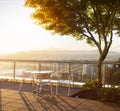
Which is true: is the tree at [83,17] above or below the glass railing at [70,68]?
above

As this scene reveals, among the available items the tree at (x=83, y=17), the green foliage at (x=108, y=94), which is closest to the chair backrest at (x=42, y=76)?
the green foliage at (x=108, y=94)

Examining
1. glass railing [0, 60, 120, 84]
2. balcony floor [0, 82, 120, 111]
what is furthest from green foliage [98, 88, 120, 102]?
glass railing [0, 60, 120, 84]

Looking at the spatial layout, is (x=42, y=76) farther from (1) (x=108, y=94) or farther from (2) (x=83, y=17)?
(2) (x=83, y=17)

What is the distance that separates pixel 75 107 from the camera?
6.03 m

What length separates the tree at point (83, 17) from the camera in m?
7.54

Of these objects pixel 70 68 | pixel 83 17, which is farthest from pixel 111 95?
pixel 70 68

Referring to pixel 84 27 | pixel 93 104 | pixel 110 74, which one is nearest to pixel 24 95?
pixel 93 104

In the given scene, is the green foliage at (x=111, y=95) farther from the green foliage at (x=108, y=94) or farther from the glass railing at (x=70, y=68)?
the glass railing at (x=70, y=68)

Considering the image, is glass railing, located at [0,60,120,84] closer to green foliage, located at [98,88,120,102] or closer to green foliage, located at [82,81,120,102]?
green foliage, located at [82,81,120,102]

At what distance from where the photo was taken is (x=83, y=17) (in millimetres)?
7996

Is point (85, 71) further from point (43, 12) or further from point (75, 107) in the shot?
point (75, 107)

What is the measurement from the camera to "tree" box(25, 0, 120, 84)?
754cm

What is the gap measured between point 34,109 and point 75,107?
1003 mm

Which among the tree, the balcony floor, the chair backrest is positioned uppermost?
the tree
